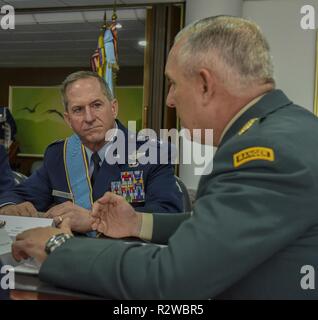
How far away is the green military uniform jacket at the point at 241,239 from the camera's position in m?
0.65

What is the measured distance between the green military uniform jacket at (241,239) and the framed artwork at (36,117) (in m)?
8.41

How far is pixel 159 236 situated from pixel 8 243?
364 millimetres

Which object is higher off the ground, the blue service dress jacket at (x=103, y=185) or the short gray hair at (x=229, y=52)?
the short gray hair at (x=229, y=52)

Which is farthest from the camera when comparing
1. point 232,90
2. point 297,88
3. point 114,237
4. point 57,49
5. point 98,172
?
point 57,49

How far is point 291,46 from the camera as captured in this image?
169 inches

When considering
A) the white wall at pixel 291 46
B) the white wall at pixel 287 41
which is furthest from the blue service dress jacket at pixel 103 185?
the white wall at pixel 291 46

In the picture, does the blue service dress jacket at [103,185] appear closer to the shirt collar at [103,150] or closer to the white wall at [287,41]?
the shirt collar at [103,150]

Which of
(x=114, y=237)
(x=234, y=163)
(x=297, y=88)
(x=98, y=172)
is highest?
(x=297, y=88)

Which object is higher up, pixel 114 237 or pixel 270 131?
pixel 270 131

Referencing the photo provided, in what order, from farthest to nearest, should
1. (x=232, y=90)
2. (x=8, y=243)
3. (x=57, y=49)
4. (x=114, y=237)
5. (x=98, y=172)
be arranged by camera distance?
(x=57, y=49) → (x=98, y=172) → (x=114, y=237) → (x=8, y=243) → (x=232, y=90)

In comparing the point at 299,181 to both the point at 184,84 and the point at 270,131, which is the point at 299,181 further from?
the point at 184,84

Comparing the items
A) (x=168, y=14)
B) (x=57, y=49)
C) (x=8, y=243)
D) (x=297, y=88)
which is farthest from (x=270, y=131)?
(x=57, y=49)

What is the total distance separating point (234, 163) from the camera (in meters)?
0.70

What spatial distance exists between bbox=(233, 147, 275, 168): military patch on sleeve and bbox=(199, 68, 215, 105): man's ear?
0.17 metres
